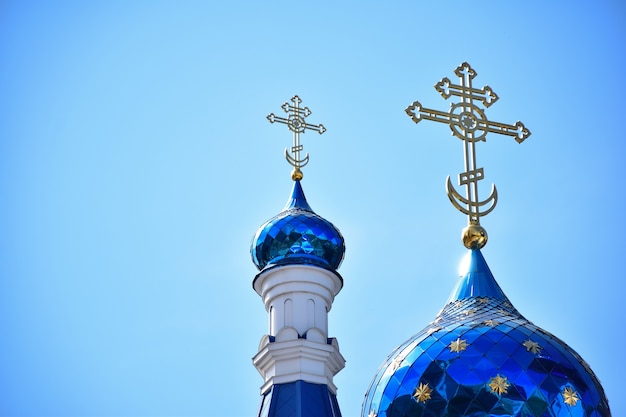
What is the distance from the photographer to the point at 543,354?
468 inches

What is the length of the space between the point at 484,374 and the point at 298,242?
3781mm

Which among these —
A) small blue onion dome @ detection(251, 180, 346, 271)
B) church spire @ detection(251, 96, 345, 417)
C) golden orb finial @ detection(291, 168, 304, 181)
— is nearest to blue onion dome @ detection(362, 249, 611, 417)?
church spire @ detection(251, 96, 345, 417)

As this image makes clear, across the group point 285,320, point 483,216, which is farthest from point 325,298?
point 483,216

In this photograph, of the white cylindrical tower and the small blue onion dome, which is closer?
the white cylindrical tower

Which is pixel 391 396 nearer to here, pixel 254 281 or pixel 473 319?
pixel 473 319

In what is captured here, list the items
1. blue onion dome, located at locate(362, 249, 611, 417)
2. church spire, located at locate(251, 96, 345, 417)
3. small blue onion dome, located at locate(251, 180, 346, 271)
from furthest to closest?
1. small blue onion dome, located at locate(251, 180, 346, 271)
2. church spire, located at locate(251, 96, 345, 417)
3. blue onion dome, located at locate(362, 249, 611, 417)

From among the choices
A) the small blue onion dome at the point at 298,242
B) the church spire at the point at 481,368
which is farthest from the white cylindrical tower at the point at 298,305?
the church spire at the point at 481,368

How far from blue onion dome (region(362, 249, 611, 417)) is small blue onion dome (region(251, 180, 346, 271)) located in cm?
286

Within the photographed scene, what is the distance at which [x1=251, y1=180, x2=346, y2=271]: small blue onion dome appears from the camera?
15102 mm

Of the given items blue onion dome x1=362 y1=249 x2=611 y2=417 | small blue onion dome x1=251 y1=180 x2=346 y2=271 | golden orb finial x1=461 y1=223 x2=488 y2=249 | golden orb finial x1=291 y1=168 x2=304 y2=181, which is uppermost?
golden orb finial x1=291 y1=168 x2=304 y2=181

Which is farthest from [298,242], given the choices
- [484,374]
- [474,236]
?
[484,374]

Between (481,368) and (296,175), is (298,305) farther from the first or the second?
(481,368)

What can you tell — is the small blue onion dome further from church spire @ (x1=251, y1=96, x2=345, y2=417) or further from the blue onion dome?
the blue onion dome

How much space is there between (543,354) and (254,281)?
4003 millimetres
